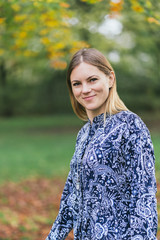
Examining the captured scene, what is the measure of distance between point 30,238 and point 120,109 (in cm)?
351

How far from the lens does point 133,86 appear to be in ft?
74.0

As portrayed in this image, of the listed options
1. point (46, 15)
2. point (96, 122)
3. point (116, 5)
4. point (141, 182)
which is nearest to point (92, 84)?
point (96, 122)

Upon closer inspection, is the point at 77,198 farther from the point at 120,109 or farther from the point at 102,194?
the point at 120,109

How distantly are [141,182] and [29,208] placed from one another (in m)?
5.09

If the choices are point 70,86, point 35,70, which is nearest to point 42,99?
point 35,70

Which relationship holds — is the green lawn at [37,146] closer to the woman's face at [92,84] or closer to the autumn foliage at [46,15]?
the autumn foliage at [46,15]

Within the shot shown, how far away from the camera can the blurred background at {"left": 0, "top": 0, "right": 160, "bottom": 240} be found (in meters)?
5.53

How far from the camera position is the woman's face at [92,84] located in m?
1.98

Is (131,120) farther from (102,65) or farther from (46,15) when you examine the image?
(46,15)

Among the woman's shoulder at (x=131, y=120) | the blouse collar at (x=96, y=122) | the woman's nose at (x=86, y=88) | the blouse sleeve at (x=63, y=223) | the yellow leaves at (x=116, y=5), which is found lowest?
the blouse sleeve at (x=63, y=223)

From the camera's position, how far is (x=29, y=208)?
257 inches

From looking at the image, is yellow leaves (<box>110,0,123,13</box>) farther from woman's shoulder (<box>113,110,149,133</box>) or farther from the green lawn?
woman's shoulder (<box>113,110,149,133</box>)

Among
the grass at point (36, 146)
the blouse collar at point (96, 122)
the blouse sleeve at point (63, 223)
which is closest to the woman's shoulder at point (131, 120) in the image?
the blouse collar at point (96, 122)

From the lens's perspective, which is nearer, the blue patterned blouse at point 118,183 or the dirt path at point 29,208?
the blue patterned blouse at point 118,183
